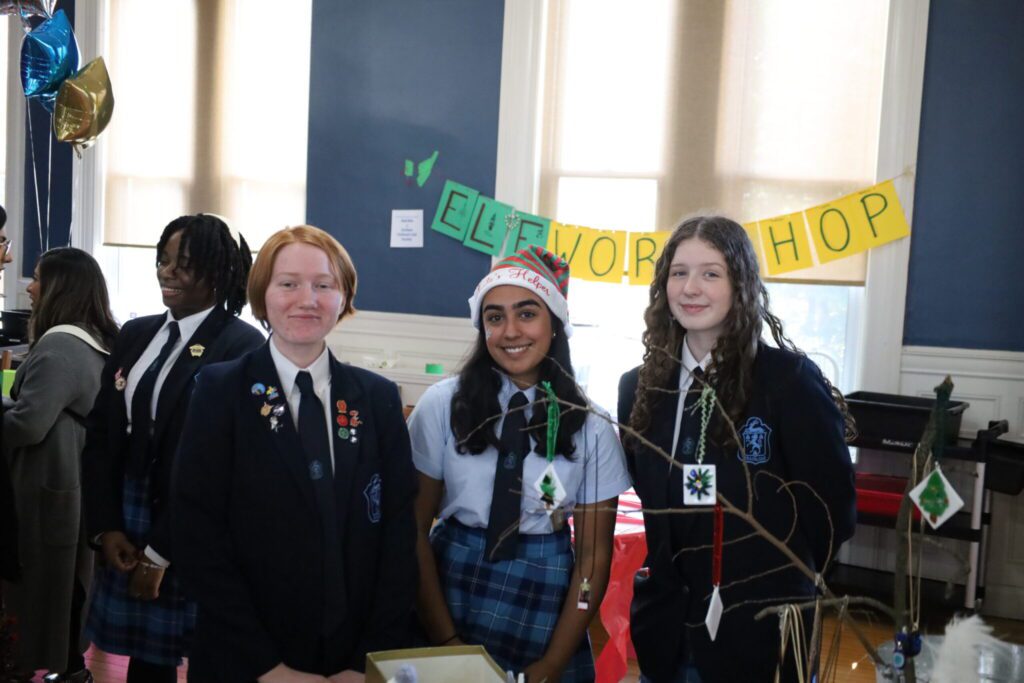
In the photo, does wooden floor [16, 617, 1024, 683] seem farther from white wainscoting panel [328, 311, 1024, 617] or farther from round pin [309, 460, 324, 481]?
round pin [309, 460, 324, 481]

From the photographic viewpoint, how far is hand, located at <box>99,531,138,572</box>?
5.95ft

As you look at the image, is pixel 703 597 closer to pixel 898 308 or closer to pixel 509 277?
pixel 509 277

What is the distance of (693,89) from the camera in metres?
3.92

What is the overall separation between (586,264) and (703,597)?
2.61 m

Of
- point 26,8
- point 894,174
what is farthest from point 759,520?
point 26,8

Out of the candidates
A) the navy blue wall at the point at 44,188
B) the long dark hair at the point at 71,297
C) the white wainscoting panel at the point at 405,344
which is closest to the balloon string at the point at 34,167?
the navy blue wall at the point at 44,188

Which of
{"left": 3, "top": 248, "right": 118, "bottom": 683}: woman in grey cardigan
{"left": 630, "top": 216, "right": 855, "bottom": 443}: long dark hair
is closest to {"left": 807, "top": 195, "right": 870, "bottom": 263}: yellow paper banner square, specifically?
{"left": 630, "top": 216, "right": 855, "bottom": 443}: long dark hair

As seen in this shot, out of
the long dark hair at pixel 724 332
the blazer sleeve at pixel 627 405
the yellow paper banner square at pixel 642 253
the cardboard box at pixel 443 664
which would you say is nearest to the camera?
the cardboard box at pixel 443 664

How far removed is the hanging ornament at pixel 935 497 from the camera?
79 cm

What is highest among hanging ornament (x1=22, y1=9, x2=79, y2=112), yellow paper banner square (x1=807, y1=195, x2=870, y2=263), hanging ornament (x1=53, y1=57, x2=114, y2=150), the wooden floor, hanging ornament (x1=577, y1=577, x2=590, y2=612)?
hanging ornament (x1=22, y1=9, x2=79, y2=112)

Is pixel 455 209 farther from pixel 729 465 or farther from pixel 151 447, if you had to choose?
pixel 729 465

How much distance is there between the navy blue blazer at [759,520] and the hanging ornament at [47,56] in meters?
3.08

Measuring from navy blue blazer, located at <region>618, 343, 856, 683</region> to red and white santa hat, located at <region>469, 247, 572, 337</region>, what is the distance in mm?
315

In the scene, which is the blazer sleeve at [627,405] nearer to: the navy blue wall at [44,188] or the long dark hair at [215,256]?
the long dark hair at [215,256]
